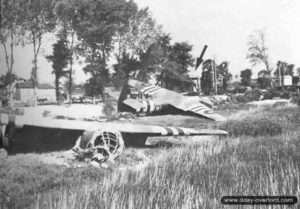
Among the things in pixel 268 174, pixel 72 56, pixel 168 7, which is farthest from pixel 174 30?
pixel 268 174

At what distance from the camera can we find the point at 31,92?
282 cm

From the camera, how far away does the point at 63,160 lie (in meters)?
2.59

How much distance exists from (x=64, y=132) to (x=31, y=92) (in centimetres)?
55

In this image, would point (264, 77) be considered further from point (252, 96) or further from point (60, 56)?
point (60, 56)

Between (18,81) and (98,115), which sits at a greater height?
(18,81)

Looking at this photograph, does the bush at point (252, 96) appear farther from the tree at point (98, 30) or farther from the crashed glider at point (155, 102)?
the tree at point (98, 30)

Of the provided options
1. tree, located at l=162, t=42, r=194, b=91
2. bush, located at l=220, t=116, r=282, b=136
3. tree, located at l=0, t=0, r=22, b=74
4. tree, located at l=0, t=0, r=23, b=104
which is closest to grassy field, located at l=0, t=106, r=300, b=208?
bush, located at l=220, t=116, r=282, b=136

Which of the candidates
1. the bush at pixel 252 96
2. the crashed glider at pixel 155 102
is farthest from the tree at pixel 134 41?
the bush at pixel 252 96

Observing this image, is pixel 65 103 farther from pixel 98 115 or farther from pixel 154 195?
pixel 154 195

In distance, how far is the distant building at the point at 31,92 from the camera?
104 inches

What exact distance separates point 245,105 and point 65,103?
2211 mm

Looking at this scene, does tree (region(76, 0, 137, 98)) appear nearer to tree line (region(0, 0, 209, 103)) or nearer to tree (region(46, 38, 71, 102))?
tree line (region(0, 0, 209, 103))

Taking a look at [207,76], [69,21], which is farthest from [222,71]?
[69,21]

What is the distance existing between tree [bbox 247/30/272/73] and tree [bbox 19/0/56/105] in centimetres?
202
